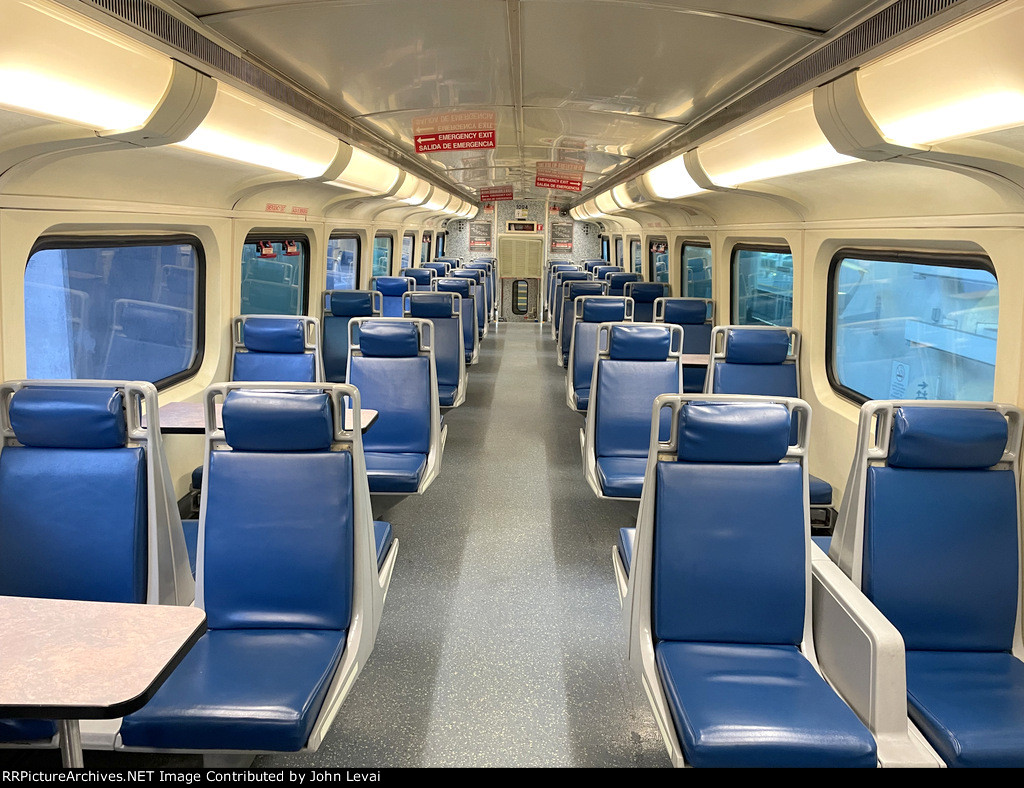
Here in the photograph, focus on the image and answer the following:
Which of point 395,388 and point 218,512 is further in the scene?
point 395,388

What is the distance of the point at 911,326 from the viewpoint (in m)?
4.45

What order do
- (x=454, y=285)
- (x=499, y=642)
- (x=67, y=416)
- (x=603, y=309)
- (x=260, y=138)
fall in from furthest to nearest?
(x=454, y=285) < (x=603, y=309) < (x=260, y=138) < (x=499, y=642) < (x=67, y=416)

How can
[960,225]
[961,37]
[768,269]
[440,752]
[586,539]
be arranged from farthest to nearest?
1. [768,269]
2. [586,539]
3. [960,225]
4. [440,752]
5. [961,37]

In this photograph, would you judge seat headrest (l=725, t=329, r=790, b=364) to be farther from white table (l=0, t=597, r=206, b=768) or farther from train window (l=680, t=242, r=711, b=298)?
train window (l=680, t=242, r=711, b=298)

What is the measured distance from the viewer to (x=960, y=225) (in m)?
3.26

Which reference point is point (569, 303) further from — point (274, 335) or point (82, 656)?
point (82, 656)

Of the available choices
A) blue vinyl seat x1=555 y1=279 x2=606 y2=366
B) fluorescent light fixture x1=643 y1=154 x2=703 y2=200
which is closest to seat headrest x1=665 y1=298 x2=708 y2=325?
fluorescent light fixture x1=643 y1=154 x2=703 y2=200

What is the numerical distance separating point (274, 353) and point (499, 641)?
262 cm

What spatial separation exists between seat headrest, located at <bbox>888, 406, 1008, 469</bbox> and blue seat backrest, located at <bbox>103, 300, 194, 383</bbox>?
4.03m

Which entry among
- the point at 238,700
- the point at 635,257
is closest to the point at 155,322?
the point at 238,700

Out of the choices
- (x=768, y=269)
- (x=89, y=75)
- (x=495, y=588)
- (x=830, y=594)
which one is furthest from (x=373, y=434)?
(x=768, y=269)

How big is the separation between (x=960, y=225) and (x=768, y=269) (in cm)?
365

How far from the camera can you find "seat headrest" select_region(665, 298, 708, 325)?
723cm

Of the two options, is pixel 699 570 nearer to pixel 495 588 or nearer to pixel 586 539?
pixel 495 588
